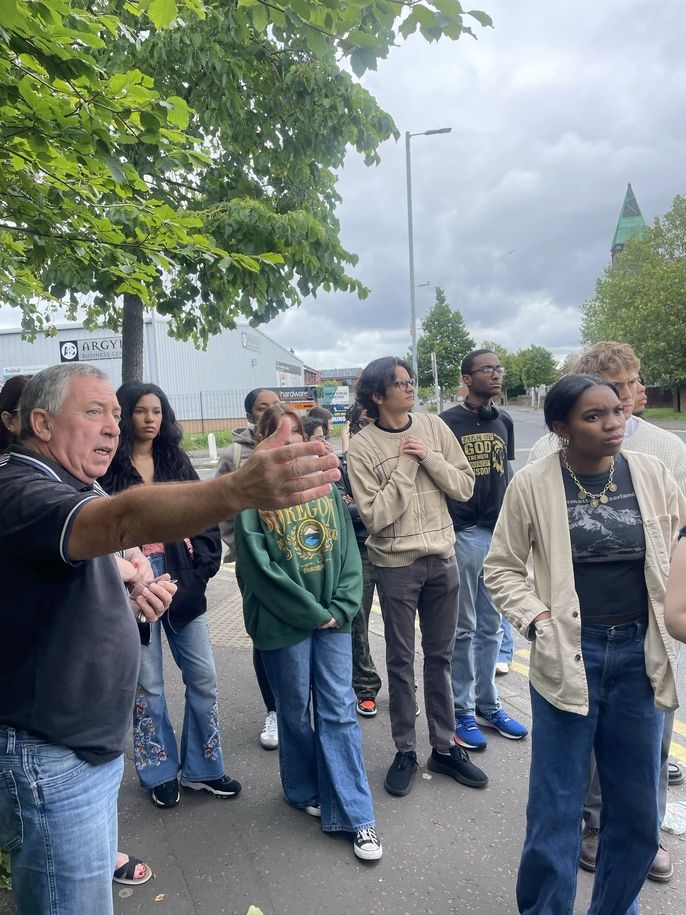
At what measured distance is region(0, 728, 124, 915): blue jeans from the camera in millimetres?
1473

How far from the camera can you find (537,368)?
77.1 meters

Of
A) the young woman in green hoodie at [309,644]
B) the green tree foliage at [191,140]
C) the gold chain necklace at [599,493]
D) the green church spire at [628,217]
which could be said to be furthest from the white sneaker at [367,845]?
the green church spire at [628,217]

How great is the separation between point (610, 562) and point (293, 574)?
133cm

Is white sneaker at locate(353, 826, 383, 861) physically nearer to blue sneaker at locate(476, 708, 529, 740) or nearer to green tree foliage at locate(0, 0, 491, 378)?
blue sneaker at locate(476, 708, 529, 740)

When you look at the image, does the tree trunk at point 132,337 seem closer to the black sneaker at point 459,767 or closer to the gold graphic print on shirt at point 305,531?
the gold graphic print on shirt at point 305,531

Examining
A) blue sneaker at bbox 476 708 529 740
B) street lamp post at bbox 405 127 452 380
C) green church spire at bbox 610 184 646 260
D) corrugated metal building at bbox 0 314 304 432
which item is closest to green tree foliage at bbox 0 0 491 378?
blue sneaker at bbox 476 708 529 740

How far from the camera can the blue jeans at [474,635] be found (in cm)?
340

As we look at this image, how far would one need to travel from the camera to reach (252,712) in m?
3.89

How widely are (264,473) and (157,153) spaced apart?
2435mm

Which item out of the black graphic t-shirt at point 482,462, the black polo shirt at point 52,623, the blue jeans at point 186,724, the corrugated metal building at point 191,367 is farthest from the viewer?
the corrugated metal building at point 191,367

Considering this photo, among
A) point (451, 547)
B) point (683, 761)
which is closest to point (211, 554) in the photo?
point (451, 547)

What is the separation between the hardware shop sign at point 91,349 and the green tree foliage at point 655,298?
32.5 meters

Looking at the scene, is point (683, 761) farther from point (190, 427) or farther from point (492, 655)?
point (190, 427)

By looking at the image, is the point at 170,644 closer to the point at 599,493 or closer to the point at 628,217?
the point at 599,493
